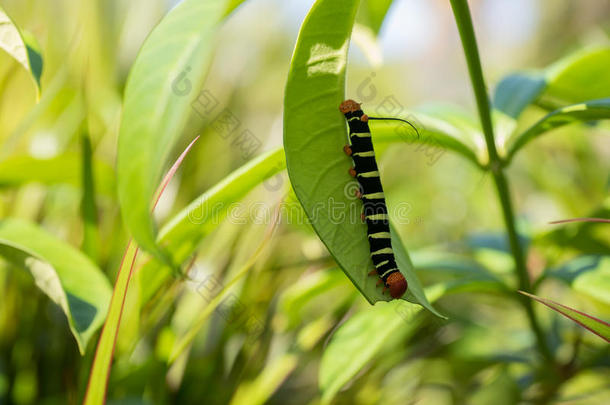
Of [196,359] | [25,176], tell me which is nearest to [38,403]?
[196,359]

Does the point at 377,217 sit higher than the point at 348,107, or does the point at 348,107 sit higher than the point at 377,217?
the point at 348,107

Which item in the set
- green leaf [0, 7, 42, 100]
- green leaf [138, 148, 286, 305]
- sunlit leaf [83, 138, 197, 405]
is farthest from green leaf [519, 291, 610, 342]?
green leaf [0, 7, 42, 100]

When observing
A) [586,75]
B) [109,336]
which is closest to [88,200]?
[109,336]

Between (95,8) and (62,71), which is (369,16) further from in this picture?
(95,8)

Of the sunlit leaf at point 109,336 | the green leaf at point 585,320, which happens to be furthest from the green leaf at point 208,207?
the green leaf at point 585,320

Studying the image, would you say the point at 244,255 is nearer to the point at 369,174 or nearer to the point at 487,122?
the point at 369,174

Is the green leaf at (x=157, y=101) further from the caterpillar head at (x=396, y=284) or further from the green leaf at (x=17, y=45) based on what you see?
the caterpillar head at (x=396, y=284)
